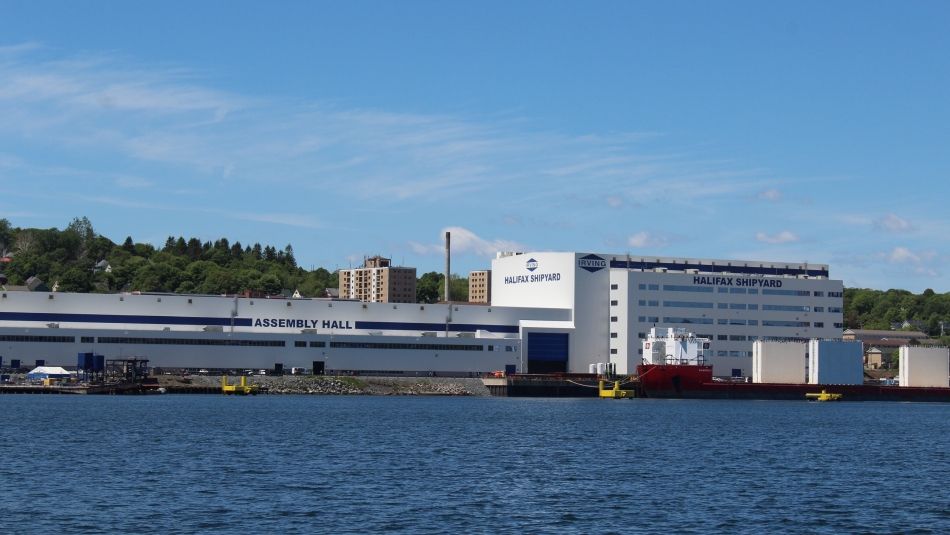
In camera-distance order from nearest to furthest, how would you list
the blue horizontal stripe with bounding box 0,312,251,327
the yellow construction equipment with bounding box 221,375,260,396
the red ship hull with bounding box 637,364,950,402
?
the yellow construction equipment with bounding box 221,375,260,396 → the blue horizontal stripe with bounding box 0,312,251,327 → the red ship hull with bounding box 637,364,950,402

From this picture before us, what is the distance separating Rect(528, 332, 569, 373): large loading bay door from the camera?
483 ft

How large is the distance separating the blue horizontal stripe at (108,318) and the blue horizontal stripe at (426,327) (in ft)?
47.6

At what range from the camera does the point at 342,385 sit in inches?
5344

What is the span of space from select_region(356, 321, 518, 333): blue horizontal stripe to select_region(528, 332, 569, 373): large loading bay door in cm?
303

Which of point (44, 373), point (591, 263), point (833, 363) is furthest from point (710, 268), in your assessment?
point (44, 373)

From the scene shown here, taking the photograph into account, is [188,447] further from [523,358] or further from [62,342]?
[523,358]

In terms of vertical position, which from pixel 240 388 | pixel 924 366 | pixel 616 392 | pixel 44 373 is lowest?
pixel 616 392

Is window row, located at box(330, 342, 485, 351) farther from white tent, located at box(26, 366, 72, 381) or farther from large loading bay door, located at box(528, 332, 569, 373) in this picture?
white tent, located at box(26, 366, 72, 381)

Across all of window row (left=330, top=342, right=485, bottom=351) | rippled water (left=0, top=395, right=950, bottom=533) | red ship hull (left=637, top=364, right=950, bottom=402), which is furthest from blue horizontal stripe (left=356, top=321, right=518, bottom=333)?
rippled water (left=0, top=395, right=950, bottom=533)

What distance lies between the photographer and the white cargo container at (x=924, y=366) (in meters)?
150

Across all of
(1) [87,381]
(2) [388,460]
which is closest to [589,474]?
(2) [388,460]

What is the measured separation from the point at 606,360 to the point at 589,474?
90616mm

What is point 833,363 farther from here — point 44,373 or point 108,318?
point 44,373

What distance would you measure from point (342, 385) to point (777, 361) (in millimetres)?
47103
